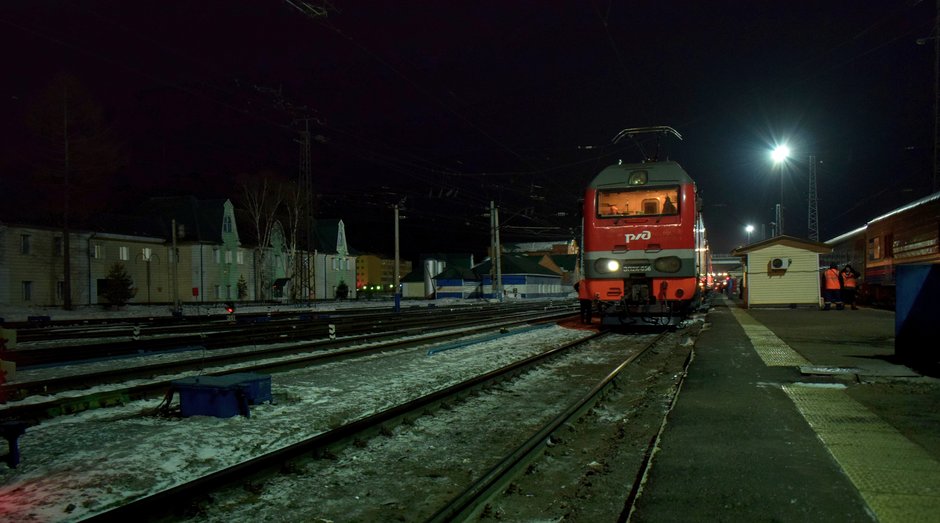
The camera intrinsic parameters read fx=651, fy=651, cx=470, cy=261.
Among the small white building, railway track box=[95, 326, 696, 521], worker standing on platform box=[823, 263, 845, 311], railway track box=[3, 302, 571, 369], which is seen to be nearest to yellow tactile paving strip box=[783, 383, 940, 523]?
railway track box=[95, 326, 696, 521]

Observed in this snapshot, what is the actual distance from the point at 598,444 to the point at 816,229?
4292 centimetres

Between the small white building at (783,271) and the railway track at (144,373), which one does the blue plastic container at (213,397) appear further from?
the small white building at (783,271)

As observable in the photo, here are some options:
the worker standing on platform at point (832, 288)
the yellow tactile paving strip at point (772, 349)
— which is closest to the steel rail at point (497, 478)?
the yellow tactile paving strip at point (772, 349)

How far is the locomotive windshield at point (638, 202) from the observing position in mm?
16219

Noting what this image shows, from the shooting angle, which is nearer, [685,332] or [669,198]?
[669,198]

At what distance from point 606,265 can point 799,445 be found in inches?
435

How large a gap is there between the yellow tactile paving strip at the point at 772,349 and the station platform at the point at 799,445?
4.5 inches

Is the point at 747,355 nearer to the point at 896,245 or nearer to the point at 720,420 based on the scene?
the point at 720,420

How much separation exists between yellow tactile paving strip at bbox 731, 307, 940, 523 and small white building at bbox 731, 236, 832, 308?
854 inches

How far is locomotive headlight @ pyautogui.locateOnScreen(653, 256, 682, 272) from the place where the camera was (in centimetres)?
1599

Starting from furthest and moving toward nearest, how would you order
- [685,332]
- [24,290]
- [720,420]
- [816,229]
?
[816,229] → [24,290] → [685,332] → [720,420]

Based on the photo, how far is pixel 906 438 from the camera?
588cm

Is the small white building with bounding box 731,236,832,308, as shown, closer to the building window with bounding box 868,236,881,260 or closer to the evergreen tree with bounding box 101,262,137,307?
the building window with bounding box 868,236,881,260

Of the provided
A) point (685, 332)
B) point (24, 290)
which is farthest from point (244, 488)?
point (24, 290)
